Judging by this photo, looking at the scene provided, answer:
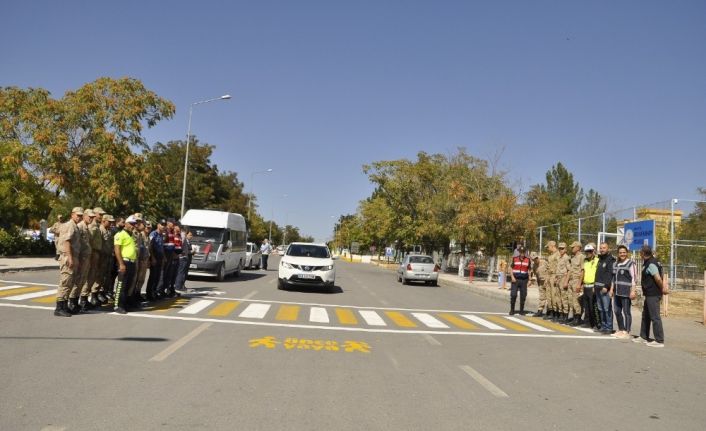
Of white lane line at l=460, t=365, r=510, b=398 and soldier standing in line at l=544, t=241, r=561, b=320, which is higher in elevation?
soldier standing in line at l=544, t=241, r=561, b=320

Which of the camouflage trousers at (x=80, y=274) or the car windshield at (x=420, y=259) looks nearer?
the camouflage trousers at (x=80, y=274)

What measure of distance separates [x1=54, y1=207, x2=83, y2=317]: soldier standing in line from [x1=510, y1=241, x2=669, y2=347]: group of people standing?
10093 millimetres

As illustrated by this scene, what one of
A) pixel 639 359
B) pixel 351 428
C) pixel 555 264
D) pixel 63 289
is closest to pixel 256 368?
pixel 351 428

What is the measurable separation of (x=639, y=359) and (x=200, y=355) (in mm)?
6739

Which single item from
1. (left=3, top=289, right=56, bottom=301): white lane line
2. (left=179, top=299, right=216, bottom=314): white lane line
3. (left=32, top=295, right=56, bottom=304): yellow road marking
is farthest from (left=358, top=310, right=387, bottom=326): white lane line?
(left=3, top=289, right=56, bottom=301): white lane line

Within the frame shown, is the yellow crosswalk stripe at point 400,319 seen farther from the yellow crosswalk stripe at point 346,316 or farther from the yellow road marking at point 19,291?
the yellow road marking at point 19,291

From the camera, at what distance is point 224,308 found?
1332 cm

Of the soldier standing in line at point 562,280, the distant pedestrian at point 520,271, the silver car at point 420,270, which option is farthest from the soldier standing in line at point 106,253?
the silver car at point 420,270

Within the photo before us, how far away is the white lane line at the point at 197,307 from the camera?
1237 centimetres

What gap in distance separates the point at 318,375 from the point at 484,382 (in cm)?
195

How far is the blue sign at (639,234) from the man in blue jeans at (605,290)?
705 cm

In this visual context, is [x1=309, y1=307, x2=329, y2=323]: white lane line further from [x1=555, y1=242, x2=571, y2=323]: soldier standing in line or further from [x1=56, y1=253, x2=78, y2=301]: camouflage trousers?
[x1=555, y1=242, x2=571, y2=323]: soldier standing in line

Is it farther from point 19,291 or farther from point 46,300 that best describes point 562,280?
point 19,291

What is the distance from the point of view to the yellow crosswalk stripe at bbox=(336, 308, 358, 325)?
12205mm
